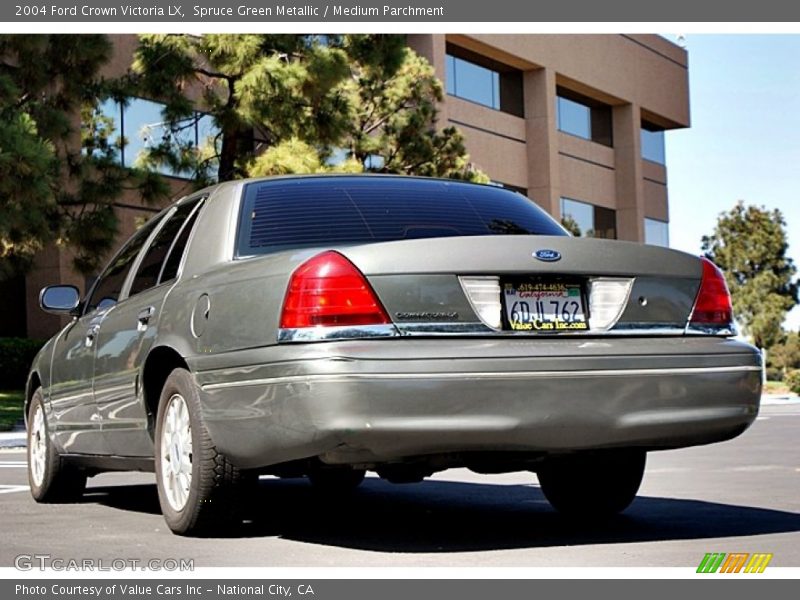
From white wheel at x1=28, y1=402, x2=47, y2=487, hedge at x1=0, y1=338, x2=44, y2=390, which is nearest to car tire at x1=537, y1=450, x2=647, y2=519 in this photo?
white wheel at x1=28, y1=402, x2=47, y2=487

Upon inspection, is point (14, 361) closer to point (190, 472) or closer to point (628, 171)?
point (190, 472)

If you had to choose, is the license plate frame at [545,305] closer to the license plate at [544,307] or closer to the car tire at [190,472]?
the license plate at [544,307]

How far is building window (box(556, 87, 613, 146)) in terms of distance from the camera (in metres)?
49.7

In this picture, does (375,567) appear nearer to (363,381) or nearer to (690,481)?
(363,381)

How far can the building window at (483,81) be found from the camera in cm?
4311

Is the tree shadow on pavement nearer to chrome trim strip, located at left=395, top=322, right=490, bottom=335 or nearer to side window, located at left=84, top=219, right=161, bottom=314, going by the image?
chrome trim strip, located at left=395, top=322, right=490, bottom=335

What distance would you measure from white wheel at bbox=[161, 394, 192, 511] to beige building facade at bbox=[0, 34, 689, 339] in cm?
3319

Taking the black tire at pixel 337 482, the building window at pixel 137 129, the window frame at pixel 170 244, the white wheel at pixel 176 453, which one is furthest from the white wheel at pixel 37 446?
the building window at pixel 137 129

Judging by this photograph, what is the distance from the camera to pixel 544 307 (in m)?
5.89

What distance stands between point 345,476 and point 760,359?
360 cm

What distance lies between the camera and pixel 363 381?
18.1 ft

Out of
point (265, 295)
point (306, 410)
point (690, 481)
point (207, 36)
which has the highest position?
point (207, 36)

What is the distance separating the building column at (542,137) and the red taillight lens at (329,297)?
1585 inches
